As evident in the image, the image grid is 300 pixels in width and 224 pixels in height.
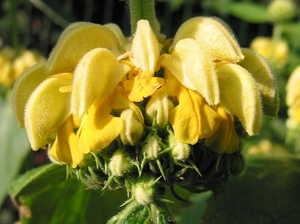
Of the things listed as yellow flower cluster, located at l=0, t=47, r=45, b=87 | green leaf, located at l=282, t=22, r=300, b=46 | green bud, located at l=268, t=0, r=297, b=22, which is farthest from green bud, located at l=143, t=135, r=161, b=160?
green leaf, located at l=282, t=22, r=300, b=46

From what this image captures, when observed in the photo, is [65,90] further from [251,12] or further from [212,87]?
[251,12]

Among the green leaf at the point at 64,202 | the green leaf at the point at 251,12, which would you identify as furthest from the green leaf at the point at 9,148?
the green leaf at the point at 251,12

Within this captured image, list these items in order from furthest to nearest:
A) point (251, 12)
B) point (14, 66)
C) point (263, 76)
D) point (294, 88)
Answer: point (251, 12) → point (14, 66) → point (294, 88) → point (263, 76)

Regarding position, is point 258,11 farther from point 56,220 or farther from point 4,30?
point 56,220

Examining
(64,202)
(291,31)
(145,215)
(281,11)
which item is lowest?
(291,31)

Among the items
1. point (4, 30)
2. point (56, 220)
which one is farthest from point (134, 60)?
point (4, 30)

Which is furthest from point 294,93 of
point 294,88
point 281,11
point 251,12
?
point 251,12

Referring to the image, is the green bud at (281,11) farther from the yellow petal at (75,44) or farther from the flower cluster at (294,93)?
the yellow petal at (75,44)

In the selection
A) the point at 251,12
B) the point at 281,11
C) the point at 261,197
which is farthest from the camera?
the point at 251,12
